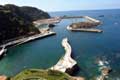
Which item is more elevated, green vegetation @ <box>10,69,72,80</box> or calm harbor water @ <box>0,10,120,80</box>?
green vegetation @ <box>10,69,72,80</box>

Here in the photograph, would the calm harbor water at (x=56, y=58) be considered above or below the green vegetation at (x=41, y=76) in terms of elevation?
below

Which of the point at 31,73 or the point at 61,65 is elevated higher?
the point at 31,73

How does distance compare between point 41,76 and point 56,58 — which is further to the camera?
point 56,58

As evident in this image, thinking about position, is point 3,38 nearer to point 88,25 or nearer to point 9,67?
point 9,67

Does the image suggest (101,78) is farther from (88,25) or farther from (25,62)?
(88,25)

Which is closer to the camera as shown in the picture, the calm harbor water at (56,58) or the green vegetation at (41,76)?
the green vegetation at (41,76)

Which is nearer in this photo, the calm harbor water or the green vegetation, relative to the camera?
the green vegetation

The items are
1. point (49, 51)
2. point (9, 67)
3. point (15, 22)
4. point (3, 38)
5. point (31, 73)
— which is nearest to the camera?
point (31, 73)

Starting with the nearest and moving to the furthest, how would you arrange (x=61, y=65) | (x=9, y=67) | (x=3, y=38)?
(x=61, y=65), (x=9, y=67), (x=3, y=38)

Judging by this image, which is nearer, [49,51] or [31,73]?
[31,73]

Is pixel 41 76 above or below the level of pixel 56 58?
above

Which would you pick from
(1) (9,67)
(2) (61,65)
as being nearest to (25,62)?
(1) (9,67)
